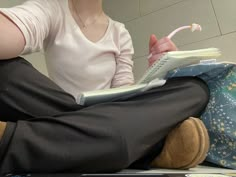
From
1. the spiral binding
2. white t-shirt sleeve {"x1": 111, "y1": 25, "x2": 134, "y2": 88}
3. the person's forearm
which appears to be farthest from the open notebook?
white t-shirt sleeve {"x1": 111, "y1": 25, "x2": 134, "y2": 88}

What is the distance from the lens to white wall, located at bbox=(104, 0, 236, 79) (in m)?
1.15

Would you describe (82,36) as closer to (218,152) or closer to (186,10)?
(218,152)

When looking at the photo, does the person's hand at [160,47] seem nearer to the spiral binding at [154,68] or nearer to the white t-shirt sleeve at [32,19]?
the spiral binding at [154,68]

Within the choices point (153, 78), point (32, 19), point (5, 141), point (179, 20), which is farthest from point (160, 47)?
point (179, 20)

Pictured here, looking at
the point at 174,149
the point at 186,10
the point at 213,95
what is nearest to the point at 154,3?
the point at 186,10

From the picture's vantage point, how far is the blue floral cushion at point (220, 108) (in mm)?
611

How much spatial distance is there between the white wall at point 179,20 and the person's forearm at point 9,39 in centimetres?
80

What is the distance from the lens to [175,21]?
1285mm

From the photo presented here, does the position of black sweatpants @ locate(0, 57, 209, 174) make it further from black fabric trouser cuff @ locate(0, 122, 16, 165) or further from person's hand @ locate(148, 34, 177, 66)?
person's hand @ locate(148, 34, 177, 66)

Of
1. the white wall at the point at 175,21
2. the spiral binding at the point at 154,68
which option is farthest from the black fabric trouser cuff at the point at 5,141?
the white wall at the point at 175,21

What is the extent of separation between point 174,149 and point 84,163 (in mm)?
199

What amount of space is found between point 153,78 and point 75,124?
0.22 metres

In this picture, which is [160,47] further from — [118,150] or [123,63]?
[118,150]

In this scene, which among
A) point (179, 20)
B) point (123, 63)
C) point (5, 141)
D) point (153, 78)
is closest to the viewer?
point (5, 141)
